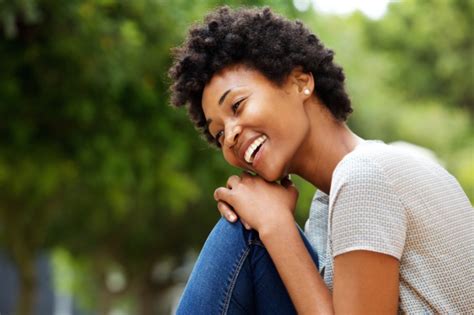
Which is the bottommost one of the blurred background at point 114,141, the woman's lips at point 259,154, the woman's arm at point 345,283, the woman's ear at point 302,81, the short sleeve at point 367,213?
the woman's arm at point 345,283

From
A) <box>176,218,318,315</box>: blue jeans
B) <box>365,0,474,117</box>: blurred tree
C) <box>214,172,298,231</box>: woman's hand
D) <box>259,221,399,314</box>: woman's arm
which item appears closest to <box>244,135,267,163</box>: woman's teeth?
<box>214,172,298,231</box>: woman's hand

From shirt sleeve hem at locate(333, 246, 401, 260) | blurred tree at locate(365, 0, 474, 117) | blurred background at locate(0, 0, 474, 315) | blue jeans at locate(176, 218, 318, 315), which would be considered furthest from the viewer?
blurred tree at locate(365, 0, 474, 117)

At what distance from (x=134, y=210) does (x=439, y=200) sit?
1401 centimetres

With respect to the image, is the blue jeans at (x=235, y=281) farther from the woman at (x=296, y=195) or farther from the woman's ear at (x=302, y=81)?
the woman's ear at (x=302, y=81)

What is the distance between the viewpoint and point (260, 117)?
2834 millimetres

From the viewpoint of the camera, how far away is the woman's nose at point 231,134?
287 cm

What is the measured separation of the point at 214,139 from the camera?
3.14 meters

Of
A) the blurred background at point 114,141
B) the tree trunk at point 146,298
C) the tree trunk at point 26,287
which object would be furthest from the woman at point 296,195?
the tree trunk at point 146,298

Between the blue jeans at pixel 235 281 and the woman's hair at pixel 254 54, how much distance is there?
465mm

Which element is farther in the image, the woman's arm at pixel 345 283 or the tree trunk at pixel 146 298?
the tree trunk at pixel 146 298

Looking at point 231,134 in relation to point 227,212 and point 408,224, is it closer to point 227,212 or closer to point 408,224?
point 227,212

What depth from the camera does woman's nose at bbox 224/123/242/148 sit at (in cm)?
287

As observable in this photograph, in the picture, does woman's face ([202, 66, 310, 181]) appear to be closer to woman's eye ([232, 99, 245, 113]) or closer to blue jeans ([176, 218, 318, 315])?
woman's eye ([232, 99, 245, 113])

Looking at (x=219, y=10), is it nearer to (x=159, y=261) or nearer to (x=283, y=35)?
(x=283, y=35)
